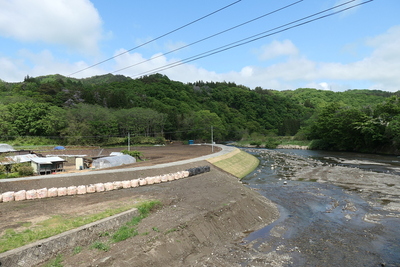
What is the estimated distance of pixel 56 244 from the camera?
10.9 m

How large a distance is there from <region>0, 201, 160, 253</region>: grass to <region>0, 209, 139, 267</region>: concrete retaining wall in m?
0.57

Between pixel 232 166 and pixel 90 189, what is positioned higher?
pixel 90 189

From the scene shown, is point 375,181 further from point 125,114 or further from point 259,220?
point 125,114

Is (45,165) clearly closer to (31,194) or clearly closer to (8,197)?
(31,194)

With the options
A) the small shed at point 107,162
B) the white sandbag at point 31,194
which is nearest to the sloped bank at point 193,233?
the white sandbag at point 31,194

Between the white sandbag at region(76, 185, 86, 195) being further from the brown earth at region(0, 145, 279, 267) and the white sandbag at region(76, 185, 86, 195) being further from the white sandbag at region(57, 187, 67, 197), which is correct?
the white sandbag at region(57, 187, 67, 197)

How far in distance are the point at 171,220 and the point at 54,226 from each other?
19.6ft

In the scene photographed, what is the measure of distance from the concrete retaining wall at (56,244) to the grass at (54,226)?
1.86 feet

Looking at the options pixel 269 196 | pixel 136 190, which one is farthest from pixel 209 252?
pixel 269 196

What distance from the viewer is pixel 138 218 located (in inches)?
586

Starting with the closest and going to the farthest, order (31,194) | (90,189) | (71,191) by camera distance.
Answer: (31,194)
(71,191)
(90,189)

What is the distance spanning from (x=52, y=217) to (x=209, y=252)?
8.90m

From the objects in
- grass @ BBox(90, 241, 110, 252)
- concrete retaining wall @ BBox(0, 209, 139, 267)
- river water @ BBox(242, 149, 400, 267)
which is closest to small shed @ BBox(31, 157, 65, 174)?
concrete retaining wall @ BBox(0, 209, 139, 267)

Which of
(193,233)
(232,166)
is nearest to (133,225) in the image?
(193,233)
